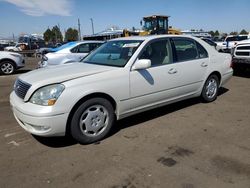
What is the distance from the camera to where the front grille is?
3.91 metres

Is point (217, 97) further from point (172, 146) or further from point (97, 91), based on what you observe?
point (97, 91)

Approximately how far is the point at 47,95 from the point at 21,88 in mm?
632

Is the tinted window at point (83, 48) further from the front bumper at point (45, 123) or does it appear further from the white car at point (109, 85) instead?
the front bumper at point (45, 123)

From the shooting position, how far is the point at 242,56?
932 centimetres

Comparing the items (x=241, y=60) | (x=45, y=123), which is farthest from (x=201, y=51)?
(x=241, y=60)

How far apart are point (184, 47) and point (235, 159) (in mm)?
2647

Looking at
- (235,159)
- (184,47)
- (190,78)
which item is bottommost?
(235,159)

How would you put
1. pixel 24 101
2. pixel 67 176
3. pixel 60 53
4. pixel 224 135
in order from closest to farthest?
1. pixel 67 176
2. pixel 24 101
3. pixel 224 135
4. pixel 60 53

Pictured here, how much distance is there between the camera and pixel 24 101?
3854 millimetres

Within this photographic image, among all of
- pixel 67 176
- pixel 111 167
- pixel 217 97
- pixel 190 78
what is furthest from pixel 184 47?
pixel 67 176

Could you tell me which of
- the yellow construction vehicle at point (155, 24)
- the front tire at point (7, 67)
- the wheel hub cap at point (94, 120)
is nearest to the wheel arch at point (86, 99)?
the wheel hub cap at point (94, 120)

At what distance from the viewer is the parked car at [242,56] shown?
9.16 meters

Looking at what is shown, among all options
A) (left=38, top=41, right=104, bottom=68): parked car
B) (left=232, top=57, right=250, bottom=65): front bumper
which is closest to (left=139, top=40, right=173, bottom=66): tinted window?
(left=232, top=57, right=250, bottom=65): front bumper

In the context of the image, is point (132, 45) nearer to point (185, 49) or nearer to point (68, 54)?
point (185, 49)
